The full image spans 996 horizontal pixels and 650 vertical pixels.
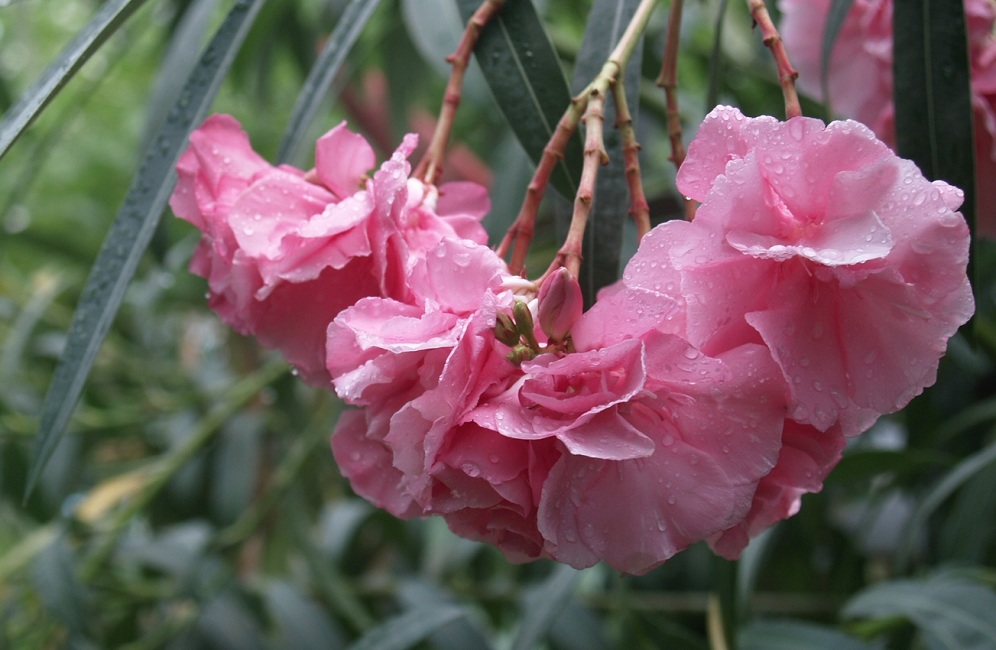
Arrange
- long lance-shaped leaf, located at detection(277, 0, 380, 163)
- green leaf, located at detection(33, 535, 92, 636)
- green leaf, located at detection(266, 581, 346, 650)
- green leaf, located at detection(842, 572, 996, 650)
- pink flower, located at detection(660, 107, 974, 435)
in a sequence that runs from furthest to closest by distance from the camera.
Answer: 1. green leaf, located at detection(266, 581, 346, 650)
2. green leaf, located at detection(33, 535, 92, 636)
3. green leaf, located at detection(842, 572, 996, 650)
4. long lance-shaped leaf, located at detection(277, 0, 380, 163)
5. pink flower, located at detection(660, 107, 974, 435)

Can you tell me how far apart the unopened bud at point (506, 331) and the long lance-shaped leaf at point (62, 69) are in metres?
0.24

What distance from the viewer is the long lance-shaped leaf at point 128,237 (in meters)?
0.51

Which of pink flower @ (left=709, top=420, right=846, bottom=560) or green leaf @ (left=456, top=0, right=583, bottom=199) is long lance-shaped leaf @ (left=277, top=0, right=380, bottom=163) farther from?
pink flower @ (left=709, top=420, right=846, bottom=560)

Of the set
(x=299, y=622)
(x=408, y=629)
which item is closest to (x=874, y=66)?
(x=408, y=629)

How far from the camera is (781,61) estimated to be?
0.44 metres

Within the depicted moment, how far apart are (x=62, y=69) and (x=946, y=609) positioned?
2.65 ft

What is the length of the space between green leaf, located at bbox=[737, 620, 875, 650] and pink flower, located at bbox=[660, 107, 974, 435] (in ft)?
1.82

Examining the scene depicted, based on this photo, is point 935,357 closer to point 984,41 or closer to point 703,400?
point 703,400

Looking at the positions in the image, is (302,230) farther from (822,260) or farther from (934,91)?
(934,91)

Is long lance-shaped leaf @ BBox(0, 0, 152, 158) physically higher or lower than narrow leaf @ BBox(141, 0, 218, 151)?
higher

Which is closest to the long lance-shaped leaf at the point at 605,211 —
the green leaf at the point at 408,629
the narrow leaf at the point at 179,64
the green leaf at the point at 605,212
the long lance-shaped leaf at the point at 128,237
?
the green leaf at the point at 605,212

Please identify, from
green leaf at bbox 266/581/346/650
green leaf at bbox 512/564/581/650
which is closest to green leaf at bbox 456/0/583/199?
green leaf at bbox 512/564/581/650

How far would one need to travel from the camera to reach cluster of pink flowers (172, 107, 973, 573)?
380 millimetres

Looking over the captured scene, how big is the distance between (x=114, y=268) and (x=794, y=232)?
38cm
